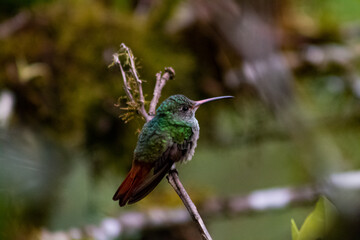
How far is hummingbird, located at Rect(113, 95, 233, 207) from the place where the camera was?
52 cm

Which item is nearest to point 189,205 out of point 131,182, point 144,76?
point 131,182

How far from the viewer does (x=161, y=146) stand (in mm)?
593

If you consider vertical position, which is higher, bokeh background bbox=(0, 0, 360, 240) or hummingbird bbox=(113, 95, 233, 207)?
bokeh background bbox=(0, 0, 360, 240)

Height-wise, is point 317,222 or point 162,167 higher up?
point 162,167

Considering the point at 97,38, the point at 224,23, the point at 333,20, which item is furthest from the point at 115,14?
the point at 333,20

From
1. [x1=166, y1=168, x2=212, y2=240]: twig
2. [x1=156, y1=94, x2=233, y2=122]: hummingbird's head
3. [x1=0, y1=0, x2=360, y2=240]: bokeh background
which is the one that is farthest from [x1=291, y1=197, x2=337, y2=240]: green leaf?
[x1=0, y1=0, x2=360, y2=240]: bokeh background

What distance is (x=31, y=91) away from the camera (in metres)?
1.72

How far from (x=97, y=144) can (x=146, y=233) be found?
42 cm

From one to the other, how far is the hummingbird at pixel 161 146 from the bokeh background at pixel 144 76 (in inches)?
18.0

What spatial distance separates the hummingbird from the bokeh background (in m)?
0.46

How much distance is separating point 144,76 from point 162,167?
1.08m

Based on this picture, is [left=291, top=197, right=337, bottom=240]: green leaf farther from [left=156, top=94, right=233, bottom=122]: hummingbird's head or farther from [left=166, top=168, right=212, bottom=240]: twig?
[left=156, top=94, right=233, bottom=122]: hummingbird's head

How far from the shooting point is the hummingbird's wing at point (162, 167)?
0.52 m

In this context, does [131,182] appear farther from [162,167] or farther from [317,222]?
[317,222]
